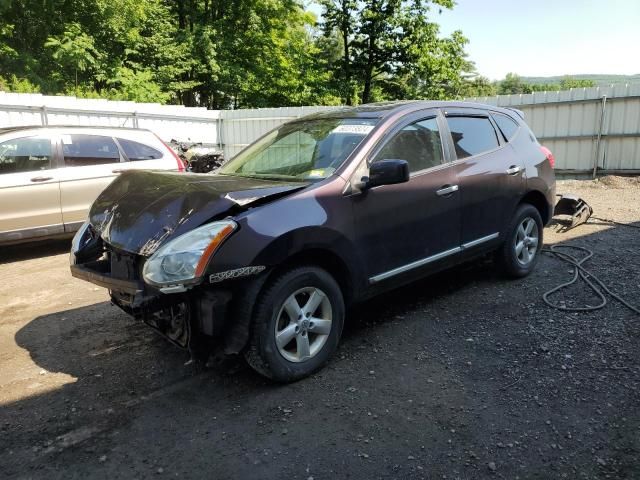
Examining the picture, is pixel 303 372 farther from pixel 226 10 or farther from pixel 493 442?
pixel 226 10

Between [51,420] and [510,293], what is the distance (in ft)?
13.0

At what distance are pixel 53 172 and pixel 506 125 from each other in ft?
18.6

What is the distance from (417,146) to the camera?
4.13 meters

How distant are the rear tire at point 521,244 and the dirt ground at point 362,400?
1.28ft

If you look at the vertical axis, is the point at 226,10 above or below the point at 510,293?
above

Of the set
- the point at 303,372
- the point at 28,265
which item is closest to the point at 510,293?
the point at 303,372

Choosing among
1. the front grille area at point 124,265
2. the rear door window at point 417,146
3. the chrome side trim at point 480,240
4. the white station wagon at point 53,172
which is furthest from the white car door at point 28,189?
the chrome side trim at point 480,240

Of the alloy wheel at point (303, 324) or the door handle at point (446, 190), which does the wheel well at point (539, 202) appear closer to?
the door handle at point (446, 190)

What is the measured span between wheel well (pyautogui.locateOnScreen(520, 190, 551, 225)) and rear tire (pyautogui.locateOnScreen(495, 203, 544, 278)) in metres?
0.09

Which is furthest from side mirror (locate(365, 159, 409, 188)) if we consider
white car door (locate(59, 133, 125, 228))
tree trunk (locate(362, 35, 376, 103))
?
tree trunk (locate(362, 35, 376, 103))

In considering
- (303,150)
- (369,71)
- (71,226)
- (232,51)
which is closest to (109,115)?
(71,226)

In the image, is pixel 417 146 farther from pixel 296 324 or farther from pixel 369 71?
pixel 369 71

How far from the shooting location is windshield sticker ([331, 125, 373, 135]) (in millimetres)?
3876

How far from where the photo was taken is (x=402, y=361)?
11.8 ft
